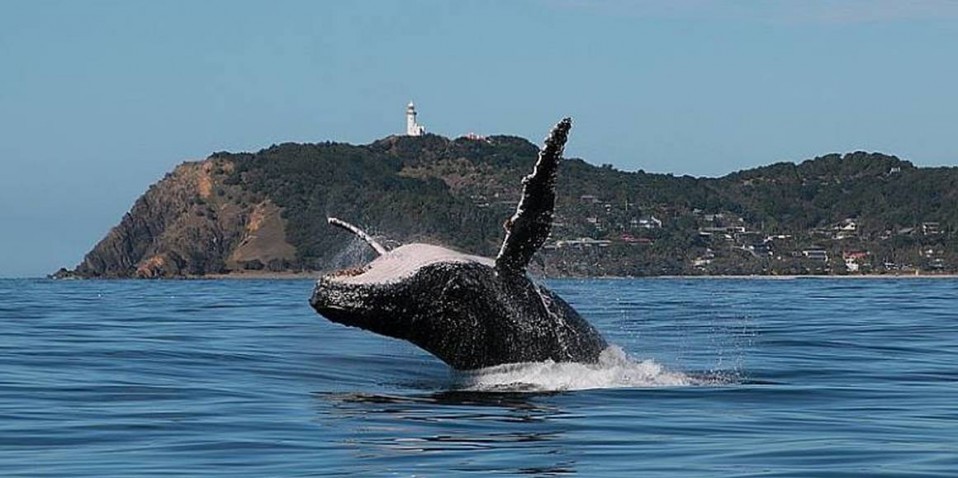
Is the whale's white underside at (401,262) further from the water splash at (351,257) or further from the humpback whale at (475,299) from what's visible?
the water splash at (351,257)

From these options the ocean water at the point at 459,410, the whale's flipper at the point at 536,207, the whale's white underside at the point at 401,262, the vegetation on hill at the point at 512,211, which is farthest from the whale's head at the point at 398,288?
the vegetation on hill at the point at 512,211

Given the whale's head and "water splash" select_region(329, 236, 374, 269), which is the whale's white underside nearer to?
the whale's head

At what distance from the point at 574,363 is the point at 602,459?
361 cm

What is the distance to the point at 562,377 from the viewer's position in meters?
13.3

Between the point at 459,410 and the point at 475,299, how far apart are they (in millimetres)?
960

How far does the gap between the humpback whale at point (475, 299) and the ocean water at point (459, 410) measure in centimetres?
22

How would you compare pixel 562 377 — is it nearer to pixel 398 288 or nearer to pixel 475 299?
pixel 475 299

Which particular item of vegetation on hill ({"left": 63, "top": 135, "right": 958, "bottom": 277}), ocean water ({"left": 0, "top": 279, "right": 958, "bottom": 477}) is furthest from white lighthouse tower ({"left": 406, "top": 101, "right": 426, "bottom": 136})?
ocean water ({"left": 0, "top": 279, "right": 958, "bottom": 477})

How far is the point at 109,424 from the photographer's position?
11.1 metres

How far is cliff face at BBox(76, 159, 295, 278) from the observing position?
15738 cm

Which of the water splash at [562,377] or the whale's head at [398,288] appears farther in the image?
the water splash at [562,377]

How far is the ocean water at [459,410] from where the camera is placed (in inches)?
379

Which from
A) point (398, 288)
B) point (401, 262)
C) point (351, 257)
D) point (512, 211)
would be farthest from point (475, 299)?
point (512, 211)

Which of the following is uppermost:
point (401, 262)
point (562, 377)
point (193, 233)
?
point (193, 233)
